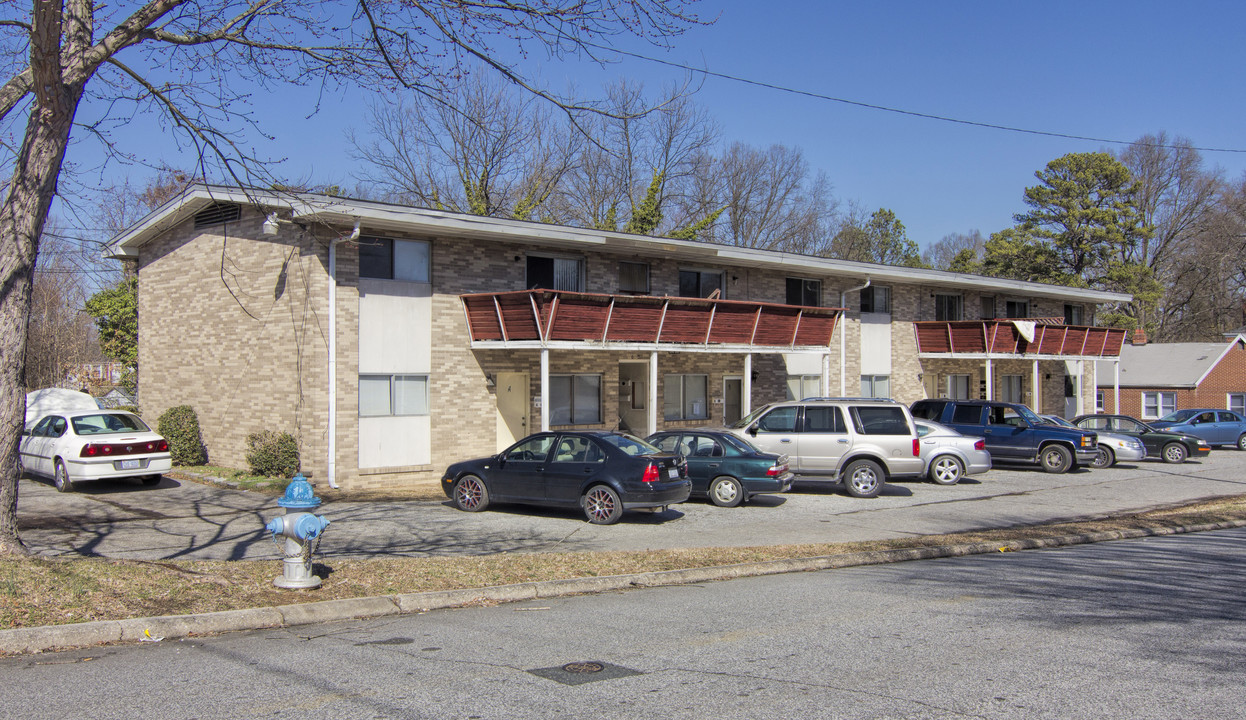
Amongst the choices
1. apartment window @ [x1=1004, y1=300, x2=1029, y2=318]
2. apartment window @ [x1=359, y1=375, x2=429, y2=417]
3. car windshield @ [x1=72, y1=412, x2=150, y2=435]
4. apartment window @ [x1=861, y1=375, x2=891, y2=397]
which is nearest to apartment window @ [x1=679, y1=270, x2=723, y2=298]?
apartment window @ [x1=861, y1=375, x2=891, y2=397]

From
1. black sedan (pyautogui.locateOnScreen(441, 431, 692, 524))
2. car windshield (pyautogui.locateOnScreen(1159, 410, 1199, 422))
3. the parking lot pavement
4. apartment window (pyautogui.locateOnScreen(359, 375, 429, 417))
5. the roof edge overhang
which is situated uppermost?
the roof edge overhang

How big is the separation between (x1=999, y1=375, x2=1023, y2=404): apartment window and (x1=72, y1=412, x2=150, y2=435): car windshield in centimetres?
2830

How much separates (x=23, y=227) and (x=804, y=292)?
21.9 metres

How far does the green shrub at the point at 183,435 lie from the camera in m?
20.1

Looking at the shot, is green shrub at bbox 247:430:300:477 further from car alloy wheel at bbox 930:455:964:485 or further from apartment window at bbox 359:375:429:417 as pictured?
car alloy wheel at bbox 930:455:964:485

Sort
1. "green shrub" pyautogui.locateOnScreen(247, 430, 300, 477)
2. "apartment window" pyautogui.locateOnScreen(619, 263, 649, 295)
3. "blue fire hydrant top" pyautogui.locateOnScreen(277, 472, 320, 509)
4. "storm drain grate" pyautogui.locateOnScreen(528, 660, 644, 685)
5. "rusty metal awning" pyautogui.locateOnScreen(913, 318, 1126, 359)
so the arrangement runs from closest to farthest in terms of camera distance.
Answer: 1. "storm drain grate" pyautogui.locateOnScreen(528, 660, 644, 685)
2. "blue fire hydrant top" pyautogui.locateOnScreen(277, 472, 320, 509)
3. "green shrub" pyautogui.locateOnScreen(247, 430, 300, 477)
4. "apartment window" pyautogui.locateOnScreen(619, 263, 649, 295)
5. "rusty metal awning" pyautogui.locateOnScreen(913, 318, 1126, 359)

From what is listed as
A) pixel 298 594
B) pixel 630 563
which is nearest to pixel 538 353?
pixel 630 563

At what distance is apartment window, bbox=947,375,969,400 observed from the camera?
105 feet

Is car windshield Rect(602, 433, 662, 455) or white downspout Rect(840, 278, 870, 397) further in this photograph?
white downspout Rect(840, 278, 870, 397)

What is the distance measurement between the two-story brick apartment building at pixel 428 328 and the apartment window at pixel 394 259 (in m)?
0.03

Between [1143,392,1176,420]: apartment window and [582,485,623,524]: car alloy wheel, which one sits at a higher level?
[1143,392,1176,420]: apartment window

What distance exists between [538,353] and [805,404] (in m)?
6.36

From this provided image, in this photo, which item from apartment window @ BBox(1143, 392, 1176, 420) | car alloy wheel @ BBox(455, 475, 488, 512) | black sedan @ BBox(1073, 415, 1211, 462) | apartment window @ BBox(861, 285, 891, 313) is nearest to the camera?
car alloy wheel @ BBox(455, 475, 488, 512)

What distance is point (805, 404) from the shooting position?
1834 cm
